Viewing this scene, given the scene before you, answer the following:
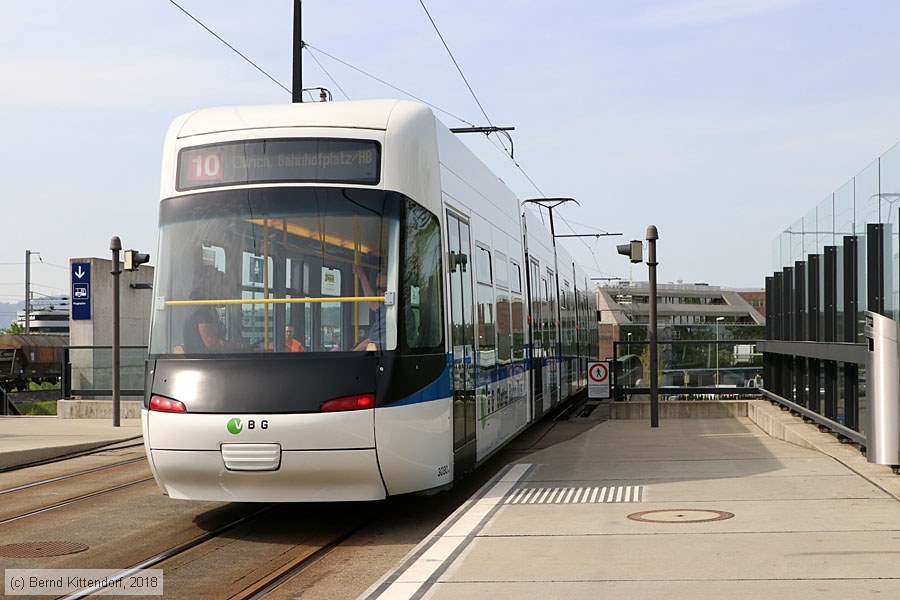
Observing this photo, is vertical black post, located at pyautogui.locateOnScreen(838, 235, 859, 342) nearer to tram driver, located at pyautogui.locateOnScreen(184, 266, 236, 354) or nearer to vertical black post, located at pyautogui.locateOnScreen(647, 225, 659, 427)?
vertical black post, located at pyautogui.locateOnScreen(647, 225, 659, 427)

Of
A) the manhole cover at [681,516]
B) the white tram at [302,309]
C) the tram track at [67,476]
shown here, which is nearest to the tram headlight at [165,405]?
the white tram at [302,309]

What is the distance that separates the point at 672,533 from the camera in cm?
832

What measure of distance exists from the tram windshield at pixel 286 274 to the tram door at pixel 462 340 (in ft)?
3.32

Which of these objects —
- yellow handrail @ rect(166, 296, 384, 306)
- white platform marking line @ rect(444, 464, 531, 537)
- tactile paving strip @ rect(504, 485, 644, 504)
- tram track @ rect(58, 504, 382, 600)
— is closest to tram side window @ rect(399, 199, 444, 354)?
yellow handrail @ rect(166, 296, 384, 306)

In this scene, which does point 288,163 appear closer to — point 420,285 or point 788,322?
point 420,285

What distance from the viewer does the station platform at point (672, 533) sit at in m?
6.58

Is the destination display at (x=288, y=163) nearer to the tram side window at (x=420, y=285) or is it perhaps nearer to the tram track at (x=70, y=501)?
the tram side window at (x=420, y=285)

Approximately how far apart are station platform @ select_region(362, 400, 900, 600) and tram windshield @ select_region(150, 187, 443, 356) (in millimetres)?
1799

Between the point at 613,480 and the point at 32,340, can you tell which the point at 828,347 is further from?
the point at 32,340

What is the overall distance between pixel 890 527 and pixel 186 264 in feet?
18.8

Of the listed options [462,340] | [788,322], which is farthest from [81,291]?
[462,340]

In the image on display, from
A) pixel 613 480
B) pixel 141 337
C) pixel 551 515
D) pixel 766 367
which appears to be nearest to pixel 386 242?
pixel 551 515

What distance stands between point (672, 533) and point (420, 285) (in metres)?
2.97

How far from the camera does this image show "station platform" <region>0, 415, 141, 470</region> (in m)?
17.4
